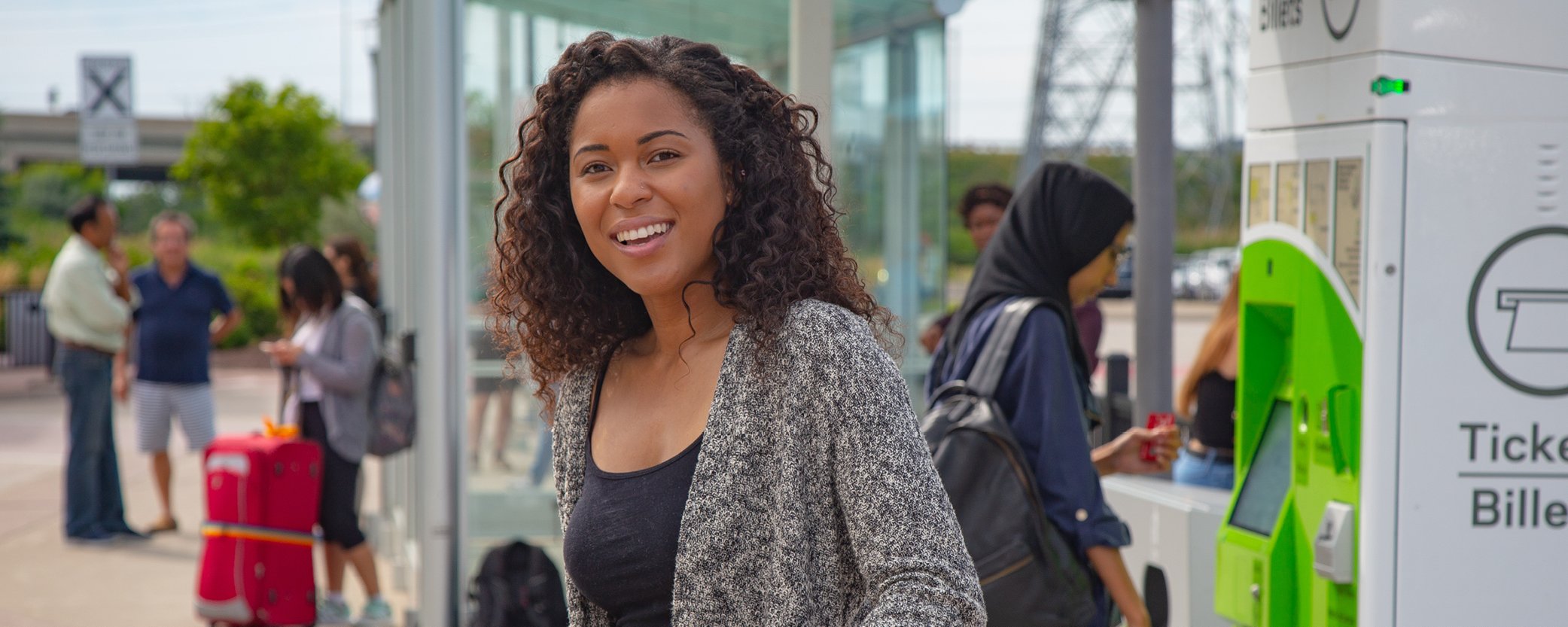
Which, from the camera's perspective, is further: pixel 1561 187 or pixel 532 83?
pixel 532 83

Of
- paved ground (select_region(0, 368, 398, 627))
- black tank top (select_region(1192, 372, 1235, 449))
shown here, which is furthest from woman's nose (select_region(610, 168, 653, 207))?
paved ground (select_region(0, 368, 398, 627))

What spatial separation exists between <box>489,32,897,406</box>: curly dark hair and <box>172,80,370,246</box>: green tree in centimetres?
2887

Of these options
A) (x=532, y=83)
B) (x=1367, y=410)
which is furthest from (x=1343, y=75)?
(x=532, y=83)

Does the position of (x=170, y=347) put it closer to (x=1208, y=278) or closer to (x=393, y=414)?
(x=393, y=414)

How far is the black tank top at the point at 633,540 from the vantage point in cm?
162

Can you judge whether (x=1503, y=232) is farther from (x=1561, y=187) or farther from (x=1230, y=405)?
(x=1230, y=405)

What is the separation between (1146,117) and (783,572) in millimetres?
3143

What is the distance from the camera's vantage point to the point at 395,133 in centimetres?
775

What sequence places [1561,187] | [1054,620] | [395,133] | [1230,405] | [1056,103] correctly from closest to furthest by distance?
1. [1561,187]
2. [1054,620]
3. [1230,405]
4. [395,133]
5. [1056,103]

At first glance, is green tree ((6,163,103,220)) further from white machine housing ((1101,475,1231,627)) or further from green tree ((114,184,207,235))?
white machine housing ((1101,475,1231,627))

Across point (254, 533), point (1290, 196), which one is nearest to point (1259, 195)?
point (1290, 196)

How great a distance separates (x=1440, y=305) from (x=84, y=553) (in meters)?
7.21

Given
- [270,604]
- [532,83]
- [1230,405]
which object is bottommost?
[270,604]

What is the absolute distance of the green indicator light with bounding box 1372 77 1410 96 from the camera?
241cm
